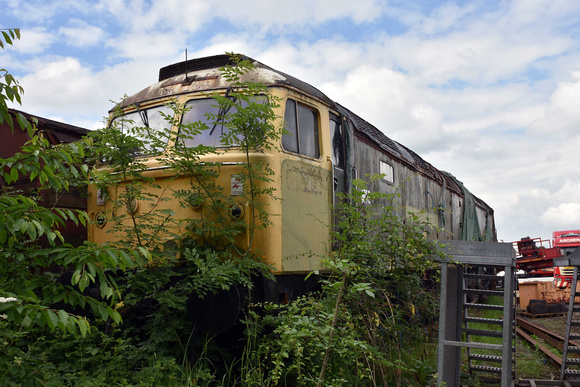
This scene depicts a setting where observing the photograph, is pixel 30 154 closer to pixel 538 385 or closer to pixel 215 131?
pixel 215 131

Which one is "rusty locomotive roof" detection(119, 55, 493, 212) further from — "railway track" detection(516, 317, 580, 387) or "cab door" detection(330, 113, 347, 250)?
"railway track" detection(516, 317, 580, 387)

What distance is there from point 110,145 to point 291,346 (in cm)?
243

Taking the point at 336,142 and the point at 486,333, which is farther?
the point at 336,142

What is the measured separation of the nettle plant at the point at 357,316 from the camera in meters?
4.36

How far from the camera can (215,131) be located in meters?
5.67

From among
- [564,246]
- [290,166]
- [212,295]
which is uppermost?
[290,166]

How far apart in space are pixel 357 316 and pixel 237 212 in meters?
1.54

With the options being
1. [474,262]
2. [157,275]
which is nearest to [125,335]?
[157,275]

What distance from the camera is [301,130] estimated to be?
5.94 meters

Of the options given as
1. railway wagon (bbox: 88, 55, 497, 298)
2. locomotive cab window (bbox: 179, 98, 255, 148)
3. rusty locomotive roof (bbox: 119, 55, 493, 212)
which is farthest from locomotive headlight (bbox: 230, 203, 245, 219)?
rusty locomotive roof (bbox: 119, 55, 493, 212)

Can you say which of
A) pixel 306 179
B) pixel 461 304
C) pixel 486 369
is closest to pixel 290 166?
pixel 306 179

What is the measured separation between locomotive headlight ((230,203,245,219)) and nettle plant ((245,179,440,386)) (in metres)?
0.95

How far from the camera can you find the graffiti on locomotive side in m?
5.56

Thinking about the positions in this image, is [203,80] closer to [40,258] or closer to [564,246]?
[40,258]
